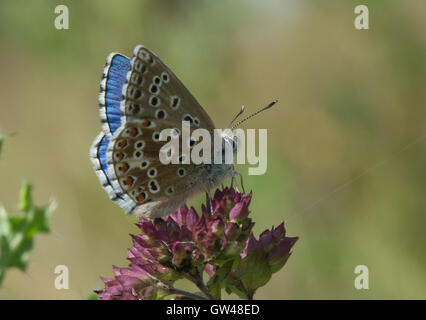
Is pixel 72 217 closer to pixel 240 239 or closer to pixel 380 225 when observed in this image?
pixel 380 225

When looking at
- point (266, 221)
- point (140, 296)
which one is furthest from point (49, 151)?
point (140, 296)

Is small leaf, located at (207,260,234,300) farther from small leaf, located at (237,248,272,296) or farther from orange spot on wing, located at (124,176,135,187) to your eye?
orange spot on wing, located at (124,176,135,187)

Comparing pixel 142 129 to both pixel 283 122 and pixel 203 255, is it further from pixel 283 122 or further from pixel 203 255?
pixel 283 122

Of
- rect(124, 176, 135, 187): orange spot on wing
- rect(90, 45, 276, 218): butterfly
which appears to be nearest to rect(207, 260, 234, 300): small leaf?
rect(90, 45, 276, 218): butterfly

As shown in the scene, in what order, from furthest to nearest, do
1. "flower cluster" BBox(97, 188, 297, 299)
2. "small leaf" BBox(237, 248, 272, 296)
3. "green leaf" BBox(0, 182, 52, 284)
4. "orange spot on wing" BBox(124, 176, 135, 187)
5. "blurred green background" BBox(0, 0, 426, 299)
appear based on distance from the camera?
"blurred green background" BBox(0, 0, 426, 299) → "orange spot on wing" BBox(124, 176, 135, 187) → "green leaf" BBox(0, 182, 52, 284) → "small leaf" BBox(237, 248, 272, 296) → "flower cluster" BBox(97, 188, 297, 299)

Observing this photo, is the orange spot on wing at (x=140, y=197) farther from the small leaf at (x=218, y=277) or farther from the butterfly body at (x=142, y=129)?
the small leaf at (x=218, y=277)

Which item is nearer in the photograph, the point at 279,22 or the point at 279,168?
the point at 279,168

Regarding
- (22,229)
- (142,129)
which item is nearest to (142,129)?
(142,129)
